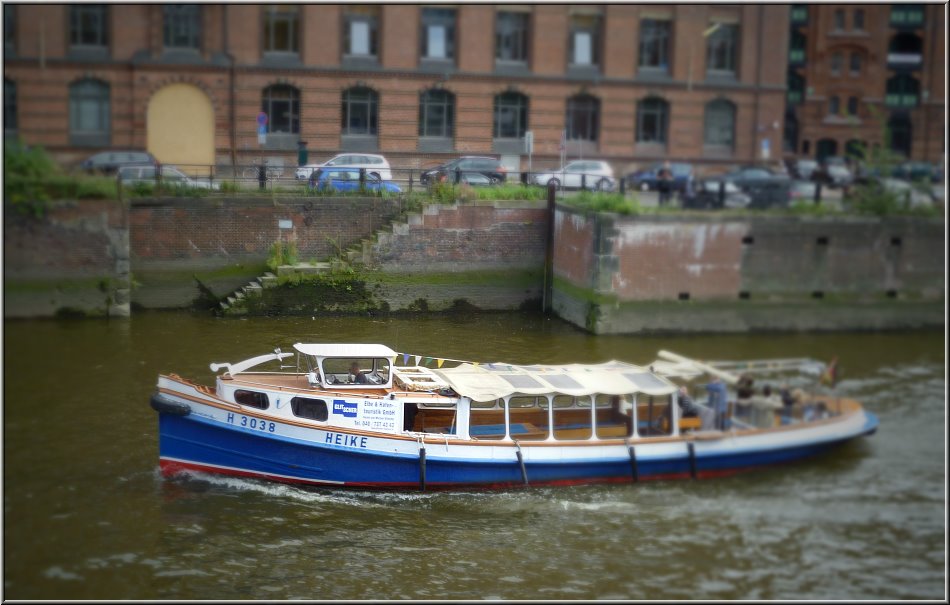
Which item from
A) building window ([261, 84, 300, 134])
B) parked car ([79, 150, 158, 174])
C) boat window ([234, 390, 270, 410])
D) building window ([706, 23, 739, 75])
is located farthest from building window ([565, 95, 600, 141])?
boat window ([234, 390, 270, 410])

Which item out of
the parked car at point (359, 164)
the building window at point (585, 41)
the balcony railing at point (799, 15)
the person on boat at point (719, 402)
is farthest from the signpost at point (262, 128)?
the balcony railing at point (799, 15)

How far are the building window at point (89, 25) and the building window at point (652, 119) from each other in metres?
11.1

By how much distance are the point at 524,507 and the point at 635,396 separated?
157cm

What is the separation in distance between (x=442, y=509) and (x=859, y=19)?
10.8m

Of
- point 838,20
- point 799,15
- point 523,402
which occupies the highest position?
point 799,15

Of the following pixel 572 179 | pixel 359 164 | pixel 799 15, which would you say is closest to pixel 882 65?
pixel 799 15

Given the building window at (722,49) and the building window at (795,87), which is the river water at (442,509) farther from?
the building window at (795,87)

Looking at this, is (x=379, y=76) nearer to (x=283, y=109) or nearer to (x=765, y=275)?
(x=283, y=109)

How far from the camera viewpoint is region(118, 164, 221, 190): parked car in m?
11.4

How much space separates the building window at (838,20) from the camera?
596 inches

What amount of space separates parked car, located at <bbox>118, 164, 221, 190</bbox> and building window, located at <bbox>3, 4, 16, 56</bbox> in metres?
1.63

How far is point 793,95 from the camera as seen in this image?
79.1 feet

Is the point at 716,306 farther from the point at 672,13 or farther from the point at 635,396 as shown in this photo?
the point at 672,13

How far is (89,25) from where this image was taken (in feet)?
42.5
